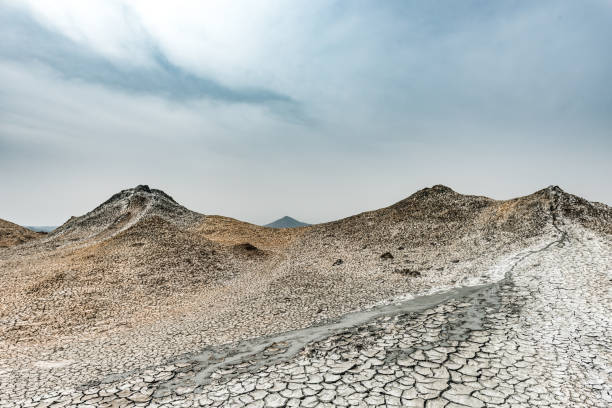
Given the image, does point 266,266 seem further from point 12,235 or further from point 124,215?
point 12,235

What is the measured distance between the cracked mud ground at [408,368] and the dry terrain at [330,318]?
52 mm

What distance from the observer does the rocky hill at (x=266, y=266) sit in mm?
16562

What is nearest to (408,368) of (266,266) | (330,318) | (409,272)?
(330,318)

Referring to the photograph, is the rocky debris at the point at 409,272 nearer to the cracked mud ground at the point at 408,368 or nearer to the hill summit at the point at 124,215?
the cracked mud ground at the point at 408,368

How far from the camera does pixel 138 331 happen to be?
48.5ft

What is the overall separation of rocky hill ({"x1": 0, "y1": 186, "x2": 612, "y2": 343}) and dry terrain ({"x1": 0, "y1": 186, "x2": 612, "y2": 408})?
0.56ft

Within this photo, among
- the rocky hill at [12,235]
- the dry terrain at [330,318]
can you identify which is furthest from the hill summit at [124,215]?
the dry terrain at [330,318]

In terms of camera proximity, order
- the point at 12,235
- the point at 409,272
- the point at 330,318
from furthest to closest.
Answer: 1. the point at 12,235
2. the point at 409,272
3. the point at 330,318

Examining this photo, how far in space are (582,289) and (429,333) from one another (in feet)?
29.6

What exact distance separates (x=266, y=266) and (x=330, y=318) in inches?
648

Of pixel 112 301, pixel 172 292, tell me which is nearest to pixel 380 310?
pixel 172 292

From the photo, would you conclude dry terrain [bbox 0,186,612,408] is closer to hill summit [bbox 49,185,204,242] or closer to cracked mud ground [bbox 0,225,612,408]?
cracked mud ground [bbox 0,225,612,408]

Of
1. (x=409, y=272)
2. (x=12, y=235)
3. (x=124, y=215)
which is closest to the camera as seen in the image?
(x=409, y=272)

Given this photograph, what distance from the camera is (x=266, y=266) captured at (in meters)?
30.1
